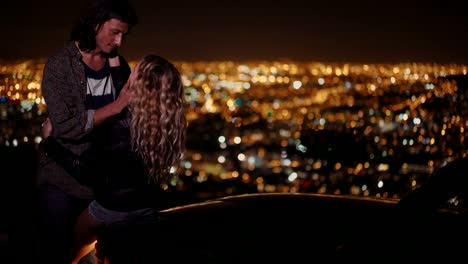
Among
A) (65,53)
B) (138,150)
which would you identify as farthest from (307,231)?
(65,53)

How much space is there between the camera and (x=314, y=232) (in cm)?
313

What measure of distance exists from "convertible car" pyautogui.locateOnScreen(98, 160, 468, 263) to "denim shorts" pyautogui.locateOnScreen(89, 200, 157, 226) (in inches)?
1.4

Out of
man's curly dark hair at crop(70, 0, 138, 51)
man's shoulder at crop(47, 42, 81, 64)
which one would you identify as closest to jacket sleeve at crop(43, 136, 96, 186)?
man's shoulder at crop(47, 42, 81, 64)

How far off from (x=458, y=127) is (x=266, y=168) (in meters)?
21.3

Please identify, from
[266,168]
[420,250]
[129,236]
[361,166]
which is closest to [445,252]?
[420,250]

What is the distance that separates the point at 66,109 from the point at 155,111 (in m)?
0.42

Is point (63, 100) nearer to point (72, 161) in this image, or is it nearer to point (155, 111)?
point (72, 161)

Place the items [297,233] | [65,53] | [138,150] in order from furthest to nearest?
[65,53]
[138,150]
[297,233]

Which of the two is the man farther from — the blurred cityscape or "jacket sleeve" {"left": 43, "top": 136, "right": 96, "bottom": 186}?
the blurred cityscape

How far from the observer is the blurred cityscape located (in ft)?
30.7

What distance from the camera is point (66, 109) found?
131 inches

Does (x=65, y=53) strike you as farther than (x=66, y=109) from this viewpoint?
Yes

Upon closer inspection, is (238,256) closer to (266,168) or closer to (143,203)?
(143,203)

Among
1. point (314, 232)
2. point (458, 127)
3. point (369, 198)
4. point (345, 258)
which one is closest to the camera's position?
point (345, 258)
